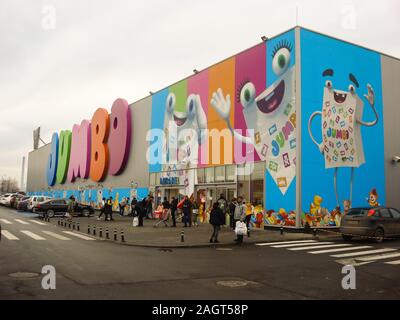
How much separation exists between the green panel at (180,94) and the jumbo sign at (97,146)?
880cm

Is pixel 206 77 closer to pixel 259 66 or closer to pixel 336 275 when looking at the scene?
pixel 259 66

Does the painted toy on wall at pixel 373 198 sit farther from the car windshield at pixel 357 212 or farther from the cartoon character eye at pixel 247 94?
the cartoon character eye at pixel 247 94

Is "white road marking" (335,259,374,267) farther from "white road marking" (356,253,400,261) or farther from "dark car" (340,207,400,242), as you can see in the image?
"dark car" (340,207,400,242)

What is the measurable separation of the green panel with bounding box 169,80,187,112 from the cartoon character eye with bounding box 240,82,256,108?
6877 mm

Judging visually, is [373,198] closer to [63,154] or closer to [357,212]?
[357,212]

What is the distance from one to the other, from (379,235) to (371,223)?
0.70 meters

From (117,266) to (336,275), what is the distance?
5.41 meters

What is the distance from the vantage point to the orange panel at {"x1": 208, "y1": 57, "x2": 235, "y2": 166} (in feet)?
83.5

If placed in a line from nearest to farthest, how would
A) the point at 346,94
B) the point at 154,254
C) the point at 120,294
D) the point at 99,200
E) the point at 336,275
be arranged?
the point at 120,294
the point at 336,275
the point at 154,254
the point at 346,94
the point at 99,200

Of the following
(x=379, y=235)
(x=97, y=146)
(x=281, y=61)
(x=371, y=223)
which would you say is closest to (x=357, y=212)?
(x=371, y=223)

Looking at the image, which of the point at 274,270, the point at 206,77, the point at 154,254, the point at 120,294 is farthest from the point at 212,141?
the point at 120,294

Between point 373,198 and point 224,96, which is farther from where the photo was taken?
point 224,96

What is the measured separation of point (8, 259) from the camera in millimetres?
11414

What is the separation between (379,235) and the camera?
1731 cm
